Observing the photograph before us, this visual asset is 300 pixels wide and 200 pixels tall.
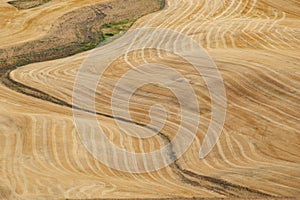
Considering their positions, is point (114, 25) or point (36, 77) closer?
point (36, 77)

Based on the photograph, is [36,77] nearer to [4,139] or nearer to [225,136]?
[4,139]

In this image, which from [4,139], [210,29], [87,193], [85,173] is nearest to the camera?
[87,193]

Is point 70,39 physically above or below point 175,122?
above

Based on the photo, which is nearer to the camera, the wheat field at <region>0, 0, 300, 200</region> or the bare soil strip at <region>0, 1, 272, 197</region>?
the wheat field at <region>0, 0, 300, 200</region>

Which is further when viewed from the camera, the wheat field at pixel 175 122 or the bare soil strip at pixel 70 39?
the bare soil strip at pixel 70 39

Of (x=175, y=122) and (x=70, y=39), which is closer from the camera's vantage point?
(x=175, y=122)

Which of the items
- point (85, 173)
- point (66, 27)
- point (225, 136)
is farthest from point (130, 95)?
point (66, 27)

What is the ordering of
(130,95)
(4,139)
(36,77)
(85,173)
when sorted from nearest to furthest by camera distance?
(85,173)
(4,139)
(130,95)
(36,77)
